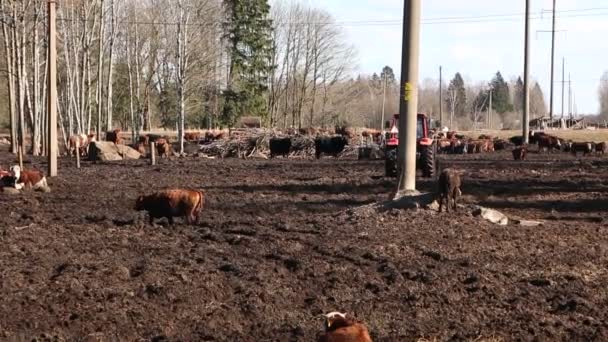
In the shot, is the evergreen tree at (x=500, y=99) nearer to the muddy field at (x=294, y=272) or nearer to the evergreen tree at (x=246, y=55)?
the evergreen tree at (x=246, y=55)

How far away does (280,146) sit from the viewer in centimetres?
4309

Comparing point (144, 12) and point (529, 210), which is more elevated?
point (144, 12)

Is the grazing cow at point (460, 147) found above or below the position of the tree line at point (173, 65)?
below

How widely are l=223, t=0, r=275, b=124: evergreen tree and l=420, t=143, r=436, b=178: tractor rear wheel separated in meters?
48.4

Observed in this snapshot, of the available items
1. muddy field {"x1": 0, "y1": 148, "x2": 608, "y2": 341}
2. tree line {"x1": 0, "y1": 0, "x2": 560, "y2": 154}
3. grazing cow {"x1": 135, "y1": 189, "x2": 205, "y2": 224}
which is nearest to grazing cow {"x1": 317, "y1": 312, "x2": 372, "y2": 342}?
muddy field {"x1": 0, "y1": 148, "x2": 608, "y2": 341}

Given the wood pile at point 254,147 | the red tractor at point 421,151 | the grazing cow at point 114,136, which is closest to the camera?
the red tractor at point 421,151

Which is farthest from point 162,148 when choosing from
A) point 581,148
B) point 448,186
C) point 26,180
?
point 448,186

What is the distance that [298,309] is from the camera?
8.32m

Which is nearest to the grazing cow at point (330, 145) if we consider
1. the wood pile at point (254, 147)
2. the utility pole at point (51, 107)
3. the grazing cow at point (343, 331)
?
the wood pile at point (254, 147)

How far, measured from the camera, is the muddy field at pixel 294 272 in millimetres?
7715

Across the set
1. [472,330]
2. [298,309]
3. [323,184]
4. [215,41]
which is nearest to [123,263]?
[298,309]

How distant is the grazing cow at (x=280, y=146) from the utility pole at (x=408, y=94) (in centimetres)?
2617

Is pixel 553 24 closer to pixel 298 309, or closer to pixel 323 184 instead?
pixel 323 184

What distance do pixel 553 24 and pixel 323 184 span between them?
50.3 metres
